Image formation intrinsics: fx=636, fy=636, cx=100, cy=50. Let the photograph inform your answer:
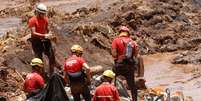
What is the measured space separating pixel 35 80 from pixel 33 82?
3.0 inches

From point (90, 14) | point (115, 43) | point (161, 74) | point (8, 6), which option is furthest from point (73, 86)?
point (8, 6)

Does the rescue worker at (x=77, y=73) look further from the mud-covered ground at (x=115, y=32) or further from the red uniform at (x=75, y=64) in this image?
the mud-covered ground at (x=115, y=32)

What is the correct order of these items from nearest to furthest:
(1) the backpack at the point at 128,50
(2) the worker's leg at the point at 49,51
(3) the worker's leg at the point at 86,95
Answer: (3) the worker's leg at the point at 86,95, (1) the backpack at the point at 128,50, (2) the worker's leg at the point at 49,51

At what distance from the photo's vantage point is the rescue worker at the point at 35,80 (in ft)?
41.1

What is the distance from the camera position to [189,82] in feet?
71.8

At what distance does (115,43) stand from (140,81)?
13.8ft

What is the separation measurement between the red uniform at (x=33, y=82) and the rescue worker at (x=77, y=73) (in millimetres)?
850

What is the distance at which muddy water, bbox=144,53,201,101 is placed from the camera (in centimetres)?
2083

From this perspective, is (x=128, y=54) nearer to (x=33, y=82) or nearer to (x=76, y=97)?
(x=76, y=97)

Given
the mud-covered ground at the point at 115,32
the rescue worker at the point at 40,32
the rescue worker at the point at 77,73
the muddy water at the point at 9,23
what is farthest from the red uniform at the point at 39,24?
the muddy water at the point at 9,23

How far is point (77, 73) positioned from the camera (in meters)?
13.3

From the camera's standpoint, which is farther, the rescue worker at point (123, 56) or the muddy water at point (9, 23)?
the muddy water at point (9, 23)

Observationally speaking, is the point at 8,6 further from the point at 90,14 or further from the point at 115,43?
the point at 115,43

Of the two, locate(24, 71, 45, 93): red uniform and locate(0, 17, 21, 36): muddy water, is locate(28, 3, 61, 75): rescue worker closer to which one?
locate(24, 71, 45, 93): red uniform
